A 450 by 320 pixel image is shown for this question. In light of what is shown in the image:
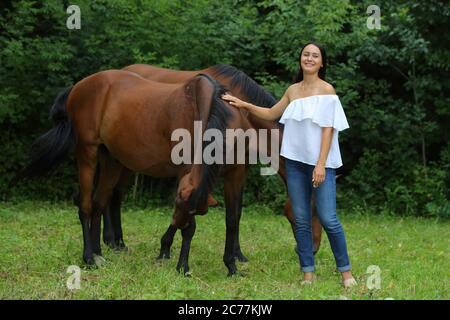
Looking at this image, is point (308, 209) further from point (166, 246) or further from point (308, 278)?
point (166, 246)

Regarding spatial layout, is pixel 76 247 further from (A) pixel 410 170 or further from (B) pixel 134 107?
(A) pixel 410 170

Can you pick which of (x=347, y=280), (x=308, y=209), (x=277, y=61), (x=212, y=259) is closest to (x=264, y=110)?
(x=308, y=209)

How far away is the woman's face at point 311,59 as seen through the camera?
16.2ft

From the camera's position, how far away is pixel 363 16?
419 inches

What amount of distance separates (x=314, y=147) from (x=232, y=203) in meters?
1.38

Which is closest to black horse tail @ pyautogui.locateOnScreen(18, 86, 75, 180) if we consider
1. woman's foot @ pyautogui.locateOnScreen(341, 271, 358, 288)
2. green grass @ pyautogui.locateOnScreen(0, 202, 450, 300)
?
green grass @ pyautogui.locateOnScreen(0, 202, 450, 300)

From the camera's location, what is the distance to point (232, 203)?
602 centimetres

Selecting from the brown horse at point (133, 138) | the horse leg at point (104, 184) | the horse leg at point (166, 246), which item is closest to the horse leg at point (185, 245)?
the brown horse at point (133, 138)

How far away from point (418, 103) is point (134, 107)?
6.33 metres

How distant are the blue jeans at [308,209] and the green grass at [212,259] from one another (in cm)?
24

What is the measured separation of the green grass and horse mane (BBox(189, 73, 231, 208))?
0.64 m

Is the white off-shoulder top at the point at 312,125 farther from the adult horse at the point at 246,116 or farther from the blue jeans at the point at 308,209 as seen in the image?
the adult horse at the point at 246,116
